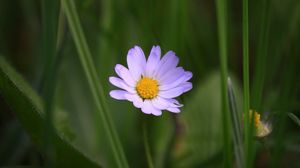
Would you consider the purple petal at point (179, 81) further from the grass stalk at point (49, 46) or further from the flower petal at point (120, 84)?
the grass stalk at point (49, 46)

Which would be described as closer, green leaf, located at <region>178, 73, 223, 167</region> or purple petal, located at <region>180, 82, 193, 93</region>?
purple petal, located at <region>180, 82, 193, 93</region>

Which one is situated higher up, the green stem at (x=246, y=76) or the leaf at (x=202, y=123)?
the green stem at (x=246, y=76)

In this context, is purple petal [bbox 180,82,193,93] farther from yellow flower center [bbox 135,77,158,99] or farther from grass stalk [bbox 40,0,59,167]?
grass stalk [bbox 40,0,59,167]

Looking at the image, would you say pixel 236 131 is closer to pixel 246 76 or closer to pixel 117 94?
pixel 246 76

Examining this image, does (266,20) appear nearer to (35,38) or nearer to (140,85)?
(140,85)

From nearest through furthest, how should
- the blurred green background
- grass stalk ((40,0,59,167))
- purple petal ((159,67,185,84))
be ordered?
grass stalk ((40,0,59,167)) < purple petal ((159,67,185,84)) < the blurred green background

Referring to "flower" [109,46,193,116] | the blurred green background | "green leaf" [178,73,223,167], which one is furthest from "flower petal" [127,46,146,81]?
"green leaf" [178,73,223,167]

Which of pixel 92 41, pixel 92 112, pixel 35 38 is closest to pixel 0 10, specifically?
pixel 35 38

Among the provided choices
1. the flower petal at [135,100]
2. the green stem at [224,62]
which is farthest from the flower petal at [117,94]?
the green stem at [224,62]
